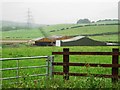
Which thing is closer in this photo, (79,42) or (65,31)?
(79,42)

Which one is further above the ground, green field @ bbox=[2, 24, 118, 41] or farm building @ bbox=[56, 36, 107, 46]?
green field @ bbox=[2, 24, 118, 41]

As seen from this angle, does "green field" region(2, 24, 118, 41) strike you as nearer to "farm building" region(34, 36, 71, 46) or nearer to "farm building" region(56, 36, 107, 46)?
"farm building" region(34, 36, 71, 46)

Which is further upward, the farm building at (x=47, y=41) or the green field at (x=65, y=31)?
the green field at (x=65, y=31)

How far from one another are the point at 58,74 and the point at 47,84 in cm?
375

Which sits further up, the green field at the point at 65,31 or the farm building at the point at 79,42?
the green field at the point at 65,31

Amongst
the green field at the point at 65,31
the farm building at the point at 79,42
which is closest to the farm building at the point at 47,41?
the farm building at the point at 79,42

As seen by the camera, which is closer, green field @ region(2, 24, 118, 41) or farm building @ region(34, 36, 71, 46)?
farm building @ region(34, 36, 71, 46)

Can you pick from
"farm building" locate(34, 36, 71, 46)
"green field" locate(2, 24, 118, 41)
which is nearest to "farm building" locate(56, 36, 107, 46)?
"farm building" locate(34, 36, 71, 46)

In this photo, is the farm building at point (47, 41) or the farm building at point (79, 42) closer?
the farm building at point (79, 42)

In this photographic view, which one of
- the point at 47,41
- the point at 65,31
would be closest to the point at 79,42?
the point at 47,41

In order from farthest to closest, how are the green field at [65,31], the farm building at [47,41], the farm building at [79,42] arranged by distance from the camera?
the green field at [65,31] < the farm building at [47,41] < the farm building at [79,42]

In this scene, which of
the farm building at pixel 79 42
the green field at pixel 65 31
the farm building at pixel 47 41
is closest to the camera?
the farm building at pixel 79 42

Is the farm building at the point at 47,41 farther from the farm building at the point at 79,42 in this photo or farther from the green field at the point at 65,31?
the green field at the point at 65,31

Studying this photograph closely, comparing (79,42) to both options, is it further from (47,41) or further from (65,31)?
(65,31)
